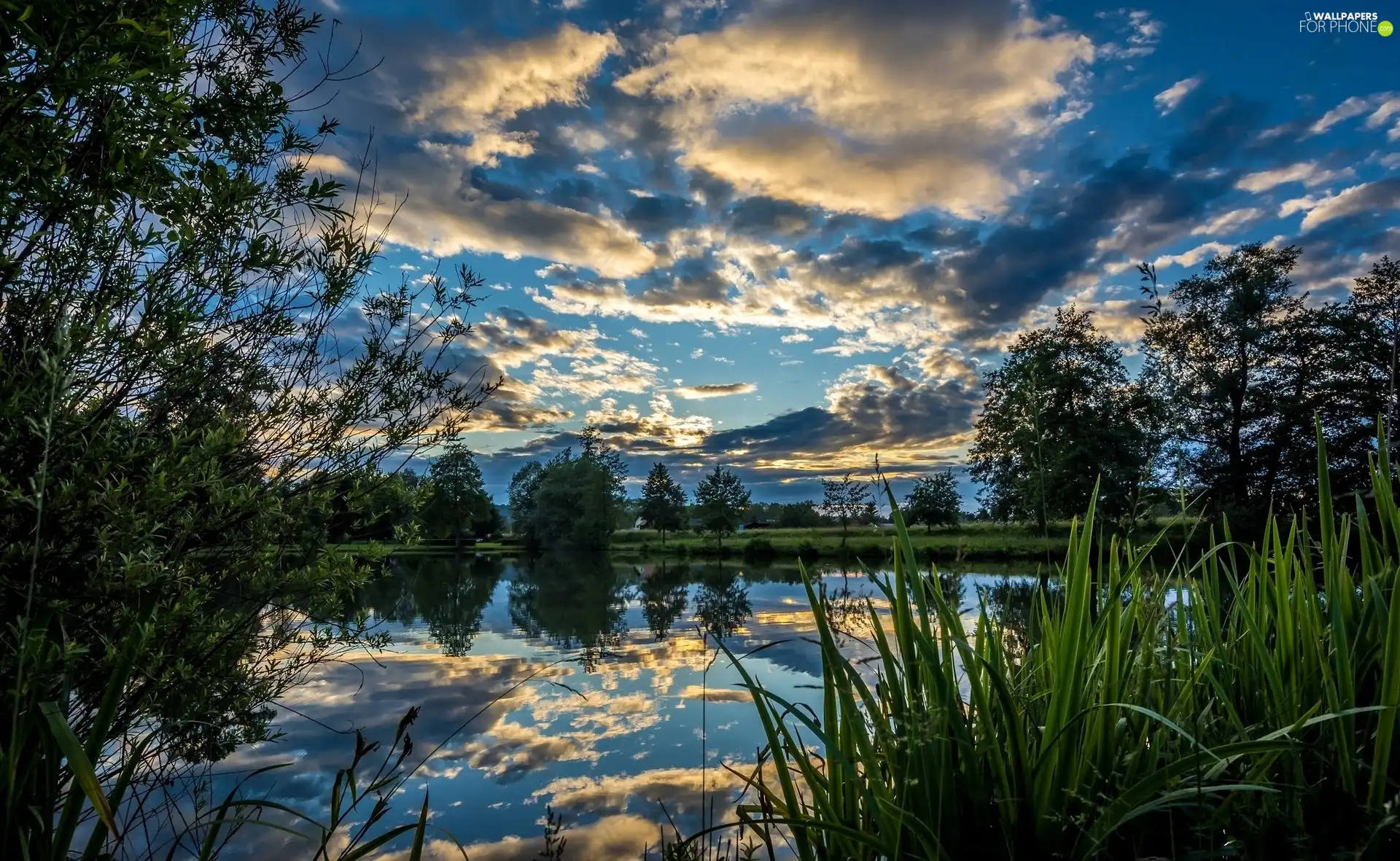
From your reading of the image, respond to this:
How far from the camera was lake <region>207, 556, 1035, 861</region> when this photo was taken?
201 inches

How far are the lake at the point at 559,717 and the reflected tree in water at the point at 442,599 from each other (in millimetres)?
216

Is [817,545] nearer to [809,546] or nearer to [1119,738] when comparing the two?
[809,546]

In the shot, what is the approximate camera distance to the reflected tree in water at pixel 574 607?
13.7m

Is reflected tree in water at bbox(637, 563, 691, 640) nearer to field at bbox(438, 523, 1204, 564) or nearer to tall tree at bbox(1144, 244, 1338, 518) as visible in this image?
field at bbox(438, 523, 1204, 564)

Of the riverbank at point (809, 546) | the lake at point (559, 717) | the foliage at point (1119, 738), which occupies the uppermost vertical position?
the foliage at point (1119, 738)

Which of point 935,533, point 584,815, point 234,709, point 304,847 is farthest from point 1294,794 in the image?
point 935,533

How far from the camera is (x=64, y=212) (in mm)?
2467

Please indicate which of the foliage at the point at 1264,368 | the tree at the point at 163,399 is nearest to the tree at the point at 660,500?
the foliage at the point at 1264,368

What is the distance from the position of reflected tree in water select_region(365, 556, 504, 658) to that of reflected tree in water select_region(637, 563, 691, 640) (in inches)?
159

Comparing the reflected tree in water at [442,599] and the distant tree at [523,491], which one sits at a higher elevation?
the distant tree at [523,491]

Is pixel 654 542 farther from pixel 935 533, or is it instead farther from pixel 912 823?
→ pixel 912 823

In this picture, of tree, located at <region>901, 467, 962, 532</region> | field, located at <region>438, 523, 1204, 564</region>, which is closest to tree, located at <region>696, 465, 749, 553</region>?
field, located at <region>438, 523, 1204, 564</region>

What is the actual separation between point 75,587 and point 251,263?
61.4 inches

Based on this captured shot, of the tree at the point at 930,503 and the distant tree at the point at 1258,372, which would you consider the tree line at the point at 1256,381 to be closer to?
the distant tree at the point at 1258,372
